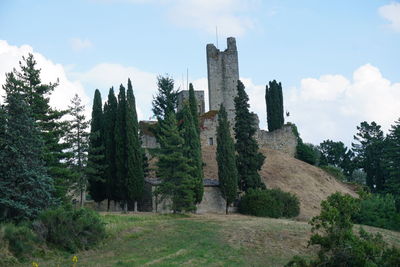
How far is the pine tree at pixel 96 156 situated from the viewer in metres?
37.2

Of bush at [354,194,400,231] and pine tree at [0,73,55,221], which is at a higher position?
pine tree at [0,73,55,221]

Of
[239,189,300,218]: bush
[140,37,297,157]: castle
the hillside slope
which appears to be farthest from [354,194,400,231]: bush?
[140,37,297,157]: castle

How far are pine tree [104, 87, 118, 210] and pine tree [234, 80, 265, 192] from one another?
9.74m

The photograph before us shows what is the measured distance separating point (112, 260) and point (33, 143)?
8155 millimetres

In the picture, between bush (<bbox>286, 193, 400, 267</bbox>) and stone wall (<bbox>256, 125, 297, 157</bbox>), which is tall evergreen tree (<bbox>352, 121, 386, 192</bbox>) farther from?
bush (<bbox>286, 193, 400, 267</bbox>)

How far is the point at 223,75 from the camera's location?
2381 inches

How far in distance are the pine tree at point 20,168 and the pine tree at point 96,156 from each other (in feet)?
29.6

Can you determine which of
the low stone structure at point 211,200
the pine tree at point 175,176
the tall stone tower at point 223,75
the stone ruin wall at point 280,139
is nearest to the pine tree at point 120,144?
the low stone structure at point 211,200

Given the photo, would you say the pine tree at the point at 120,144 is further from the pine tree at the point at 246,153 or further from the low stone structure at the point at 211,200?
the pine tree at the point at 246,153

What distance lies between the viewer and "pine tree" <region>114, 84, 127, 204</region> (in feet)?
121

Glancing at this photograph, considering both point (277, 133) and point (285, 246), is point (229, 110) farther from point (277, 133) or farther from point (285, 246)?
point (285, 246)

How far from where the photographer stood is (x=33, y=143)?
27.5 meters

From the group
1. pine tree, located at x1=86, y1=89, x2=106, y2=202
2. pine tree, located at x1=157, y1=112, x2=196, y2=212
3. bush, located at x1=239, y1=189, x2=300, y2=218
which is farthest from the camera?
bush, located at x1=239, y1=189, x2=300, y2=218

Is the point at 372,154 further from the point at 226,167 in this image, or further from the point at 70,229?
the point at 70,229
